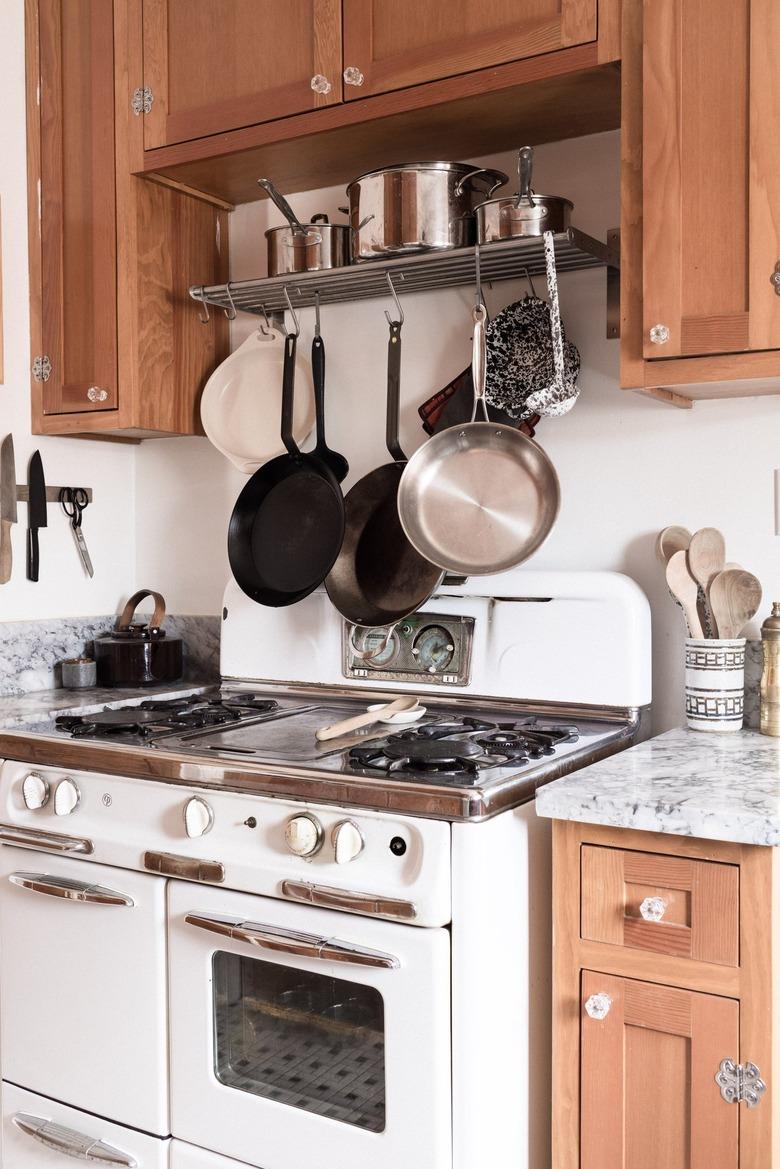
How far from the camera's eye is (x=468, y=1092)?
4.47ft

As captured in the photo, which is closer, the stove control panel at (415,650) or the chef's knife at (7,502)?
the stove control panel at (415,650)

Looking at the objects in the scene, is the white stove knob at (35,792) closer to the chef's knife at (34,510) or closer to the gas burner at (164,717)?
the gas burner at (164,717)

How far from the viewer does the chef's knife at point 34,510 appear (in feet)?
7.80

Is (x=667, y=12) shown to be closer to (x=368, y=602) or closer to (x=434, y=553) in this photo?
(x=434, y=553)

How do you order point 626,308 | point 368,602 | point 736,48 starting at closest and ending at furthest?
point 736,48 → point 626,308 → point 368,602

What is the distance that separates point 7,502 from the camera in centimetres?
234

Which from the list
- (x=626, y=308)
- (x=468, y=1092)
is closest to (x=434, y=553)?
(x=626, y=308)

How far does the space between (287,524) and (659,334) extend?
885 millimetres

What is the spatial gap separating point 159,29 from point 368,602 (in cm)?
124

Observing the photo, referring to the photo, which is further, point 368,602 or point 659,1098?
point 368,602

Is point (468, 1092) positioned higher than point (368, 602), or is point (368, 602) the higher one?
point (368, 602)

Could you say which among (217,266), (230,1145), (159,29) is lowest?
(230,1145)

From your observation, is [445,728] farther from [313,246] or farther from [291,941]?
[313,246]

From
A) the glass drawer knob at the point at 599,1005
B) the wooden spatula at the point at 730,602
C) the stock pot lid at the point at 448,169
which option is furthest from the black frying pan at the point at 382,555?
the glass drawer knob at the point at 599,1005
